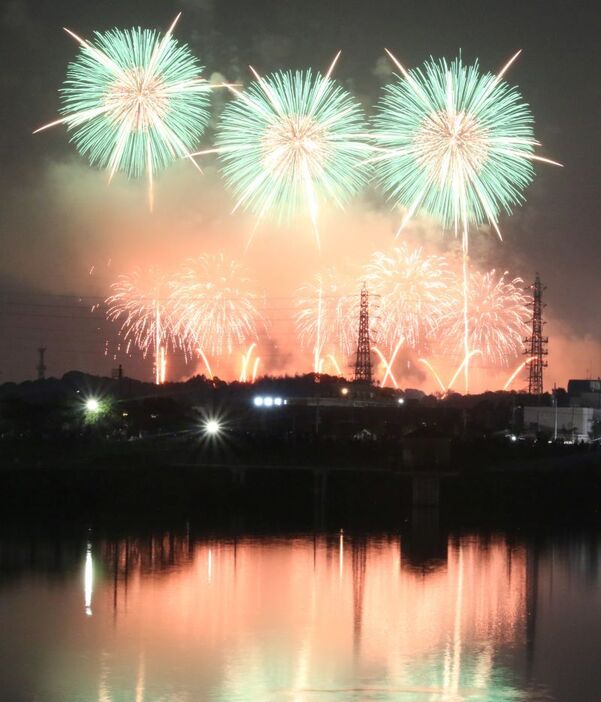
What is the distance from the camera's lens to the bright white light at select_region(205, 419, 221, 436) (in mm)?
62281

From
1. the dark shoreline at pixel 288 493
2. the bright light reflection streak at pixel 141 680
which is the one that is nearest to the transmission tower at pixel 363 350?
the dark shoreline at pixel 288 493

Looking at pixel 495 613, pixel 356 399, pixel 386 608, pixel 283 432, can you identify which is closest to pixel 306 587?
pixel 386 608

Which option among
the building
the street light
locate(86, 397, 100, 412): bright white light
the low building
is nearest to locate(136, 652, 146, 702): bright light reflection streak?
the street light

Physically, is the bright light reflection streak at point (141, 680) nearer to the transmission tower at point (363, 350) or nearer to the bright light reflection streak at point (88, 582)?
the bright light reflection streak at point (88, 582)

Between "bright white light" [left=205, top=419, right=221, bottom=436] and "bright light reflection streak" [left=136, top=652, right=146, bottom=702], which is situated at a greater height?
"bright white light" [left=205, top=419, right=221, bottom=436]

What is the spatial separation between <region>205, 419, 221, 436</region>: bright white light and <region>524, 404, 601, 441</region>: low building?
22471 millimetres

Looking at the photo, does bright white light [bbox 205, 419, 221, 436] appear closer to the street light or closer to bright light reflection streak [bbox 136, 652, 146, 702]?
the street light

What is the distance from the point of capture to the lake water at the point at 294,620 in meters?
19.7

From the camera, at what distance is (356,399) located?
3120 inches

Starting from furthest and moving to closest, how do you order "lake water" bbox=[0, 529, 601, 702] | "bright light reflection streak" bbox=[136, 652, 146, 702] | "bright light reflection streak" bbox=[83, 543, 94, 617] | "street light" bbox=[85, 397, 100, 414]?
"street light" bbox=[85, 397, 100, 414] < "bright light reflection streak" bbox=[83, 543, 94, 617] < "lake water" bbox=[0, 529, 601, 702] < "bright light reflection streak" bbox=[136, 652, 146, 702]

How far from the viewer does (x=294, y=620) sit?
25750 mm

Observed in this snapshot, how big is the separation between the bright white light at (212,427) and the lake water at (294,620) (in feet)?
73.4

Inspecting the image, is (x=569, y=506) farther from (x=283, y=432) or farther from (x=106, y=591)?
(x=106, y=591)

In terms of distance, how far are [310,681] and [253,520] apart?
89.0 ft
